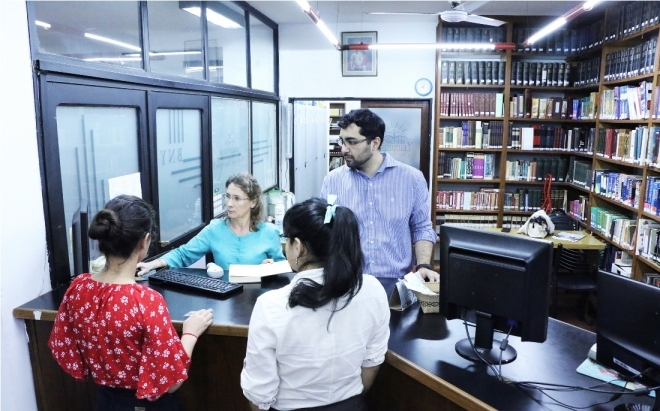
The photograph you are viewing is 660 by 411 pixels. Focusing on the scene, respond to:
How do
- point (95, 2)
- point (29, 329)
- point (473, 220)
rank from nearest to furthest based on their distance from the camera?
point (29, 329) → point (95, 2) → point (473, 220)

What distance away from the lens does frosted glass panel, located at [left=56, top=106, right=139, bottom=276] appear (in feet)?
7.28

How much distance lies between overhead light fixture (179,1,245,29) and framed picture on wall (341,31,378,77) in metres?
1.32

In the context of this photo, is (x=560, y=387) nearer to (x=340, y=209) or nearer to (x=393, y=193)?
(x=340, y=209)

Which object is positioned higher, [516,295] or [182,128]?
[182,128]

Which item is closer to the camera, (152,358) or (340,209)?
(340,209)

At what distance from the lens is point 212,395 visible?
2.00 meters

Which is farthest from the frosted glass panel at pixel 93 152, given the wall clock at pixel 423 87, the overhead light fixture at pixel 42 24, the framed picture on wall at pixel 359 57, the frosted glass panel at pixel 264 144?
the wall clock at pixel 423 87

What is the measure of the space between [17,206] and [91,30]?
3.85 ft

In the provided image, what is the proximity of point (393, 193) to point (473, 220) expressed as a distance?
3444 millimetres

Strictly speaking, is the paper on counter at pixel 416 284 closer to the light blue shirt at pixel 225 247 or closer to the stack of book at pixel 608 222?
the light blue shirt at pixel 225 247

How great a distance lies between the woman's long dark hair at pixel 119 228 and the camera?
1.47 metres

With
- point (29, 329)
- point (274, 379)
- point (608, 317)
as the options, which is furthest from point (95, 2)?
point (608, 317)

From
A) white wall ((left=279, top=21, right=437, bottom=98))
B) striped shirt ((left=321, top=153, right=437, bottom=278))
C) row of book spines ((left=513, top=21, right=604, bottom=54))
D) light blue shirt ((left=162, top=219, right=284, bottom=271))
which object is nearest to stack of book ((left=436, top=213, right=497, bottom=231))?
Answer: white wall ((left=279, top=21, right=437, bottom=98))

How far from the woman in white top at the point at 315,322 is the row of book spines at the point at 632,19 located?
360 centimetres
